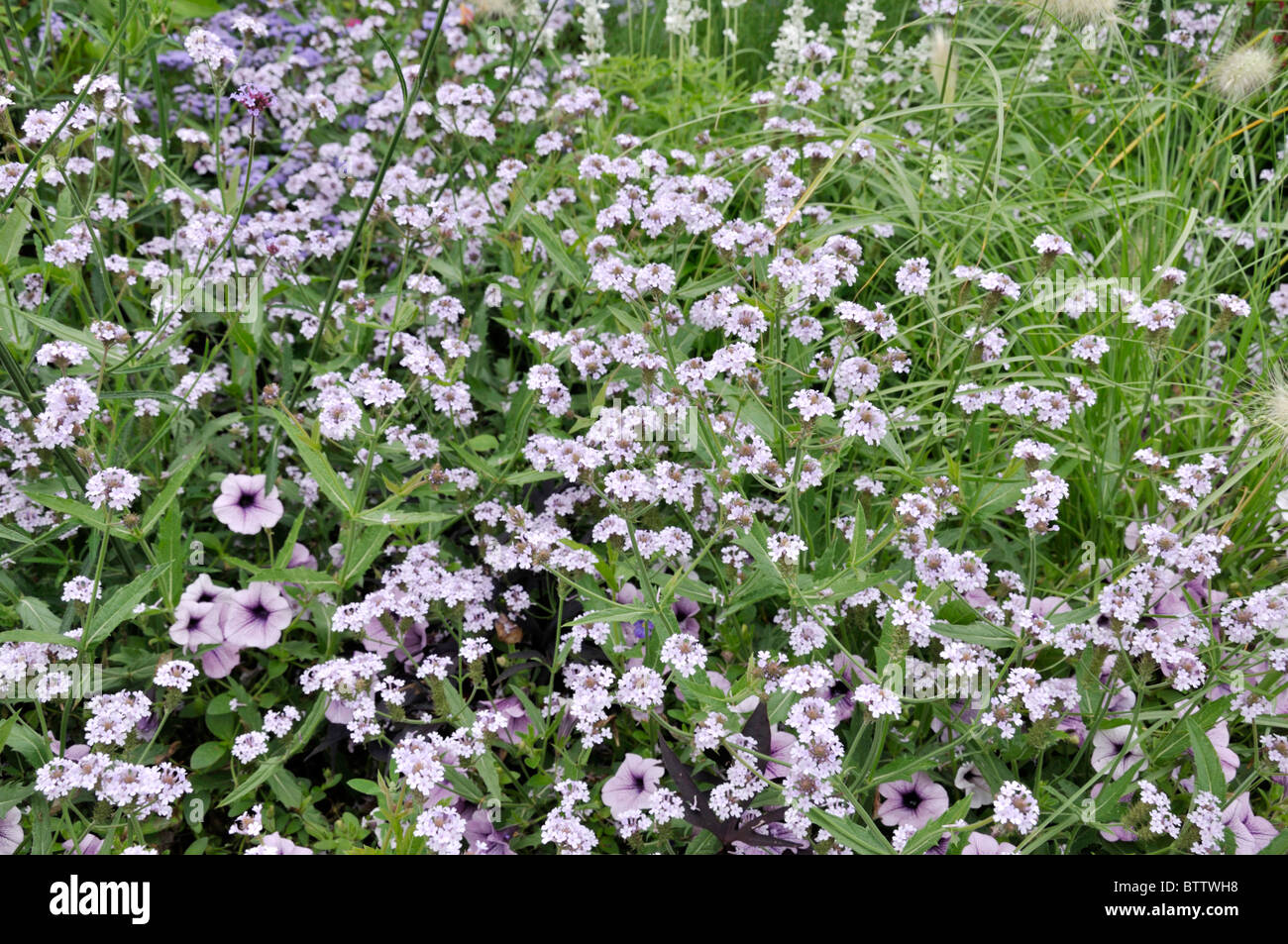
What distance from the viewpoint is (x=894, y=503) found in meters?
1.97

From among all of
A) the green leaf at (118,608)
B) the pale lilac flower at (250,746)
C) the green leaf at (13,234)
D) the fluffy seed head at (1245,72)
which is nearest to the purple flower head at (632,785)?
the pale lilac flower at (250,746)

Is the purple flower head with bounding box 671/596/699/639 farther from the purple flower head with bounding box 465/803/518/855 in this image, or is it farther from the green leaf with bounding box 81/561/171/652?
the green leaf with bounding box 81/561/171/652

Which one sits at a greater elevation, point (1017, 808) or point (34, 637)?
point (34, 637)

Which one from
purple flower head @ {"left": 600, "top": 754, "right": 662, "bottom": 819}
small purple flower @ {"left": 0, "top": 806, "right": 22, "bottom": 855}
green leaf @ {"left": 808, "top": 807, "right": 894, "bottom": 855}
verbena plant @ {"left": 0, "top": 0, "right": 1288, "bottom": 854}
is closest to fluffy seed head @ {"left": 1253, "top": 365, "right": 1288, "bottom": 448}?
verbena plant @ {"left": 0, "top": 0, "right": 1288, "bottom": 854}

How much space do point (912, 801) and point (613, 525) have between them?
0.76 m

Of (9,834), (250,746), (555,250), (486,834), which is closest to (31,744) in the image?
(9,834)

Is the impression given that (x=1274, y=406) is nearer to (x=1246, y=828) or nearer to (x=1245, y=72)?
(x=1246, y=828)

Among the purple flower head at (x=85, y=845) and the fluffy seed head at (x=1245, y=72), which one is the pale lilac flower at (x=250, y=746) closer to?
the purple flower head at (x=85, y=845)

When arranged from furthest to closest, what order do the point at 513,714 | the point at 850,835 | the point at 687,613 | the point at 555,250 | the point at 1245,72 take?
the point at 1245,72 < the point at 555,250 < the point at 687,613 < the point at 513,714 < the point at 850,835

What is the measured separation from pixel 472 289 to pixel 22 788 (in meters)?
1.69

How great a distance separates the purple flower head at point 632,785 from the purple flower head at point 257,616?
74 cm

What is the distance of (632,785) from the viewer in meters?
2.01

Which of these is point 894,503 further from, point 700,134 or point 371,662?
point 700,134

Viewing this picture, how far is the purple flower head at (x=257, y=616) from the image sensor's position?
217cm
